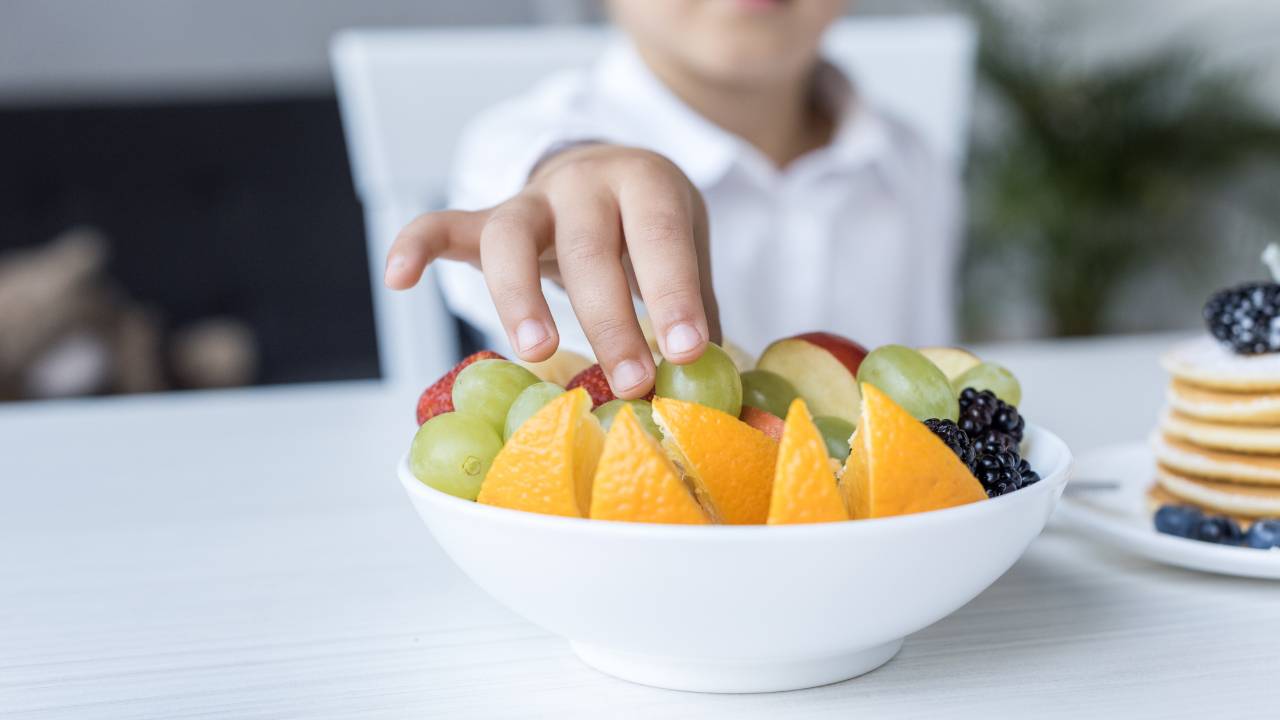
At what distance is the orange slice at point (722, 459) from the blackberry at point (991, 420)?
0.11 meters

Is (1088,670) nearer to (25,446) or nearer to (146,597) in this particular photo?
(146,597)

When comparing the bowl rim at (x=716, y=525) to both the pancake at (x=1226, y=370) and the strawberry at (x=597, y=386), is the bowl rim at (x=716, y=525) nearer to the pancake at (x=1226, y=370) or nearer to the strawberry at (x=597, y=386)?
the strawberry at (x=597, y=386)

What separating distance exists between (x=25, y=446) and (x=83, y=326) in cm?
199

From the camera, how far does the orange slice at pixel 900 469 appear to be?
1.24 ft

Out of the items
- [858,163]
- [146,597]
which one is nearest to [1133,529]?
[146,597]

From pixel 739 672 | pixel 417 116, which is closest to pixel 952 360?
pixel 739 672

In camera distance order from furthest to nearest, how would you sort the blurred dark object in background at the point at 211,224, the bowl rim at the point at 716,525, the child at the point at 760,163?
the blurred dark object in background at the point at 211,224
the child at the point at 760,163
the bowl rim at the point at 716,525

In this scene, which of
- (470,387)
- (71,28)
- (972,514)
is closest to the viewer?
(972,514)

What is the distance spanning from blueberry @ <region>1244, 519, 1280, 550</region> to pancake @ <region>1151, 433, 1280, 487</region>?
4 cm

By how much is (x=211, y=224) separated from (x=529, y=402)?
2.96 meters

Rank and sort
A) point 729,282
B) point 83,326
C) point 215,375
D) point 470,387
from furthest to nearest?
point 215,375 < point 83,326 < point 729,282 < point 470,387

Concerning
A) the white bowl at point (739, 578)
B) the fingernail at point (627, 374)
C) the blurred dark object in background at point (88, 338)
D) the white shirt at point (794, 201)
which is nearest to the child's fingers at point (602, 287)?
the fingernail at point (627, 374)

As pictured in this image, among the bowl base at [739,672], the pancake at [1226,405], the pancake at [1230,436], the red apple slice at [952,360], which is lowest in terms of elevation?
the bowl base at [739,672]

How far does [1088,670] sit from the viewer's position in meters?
0.44
